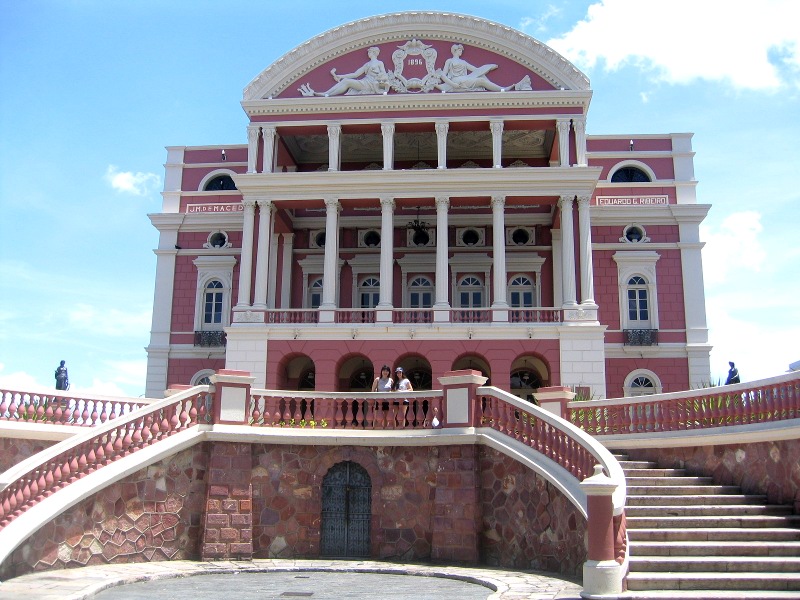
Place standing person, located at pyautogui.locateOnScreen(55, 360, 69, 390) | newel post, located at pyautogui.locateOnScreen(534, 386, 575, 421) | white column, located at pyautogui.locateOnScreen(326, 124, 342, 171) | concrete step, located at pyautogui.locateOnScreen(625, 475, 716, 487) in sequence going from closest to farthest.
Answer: concrete step, located at pyautogui.locateOnScreen(625, 475, 716, 487)
newel post, located at pyautogui.locateOnScreen(534, 386, 575, 421)
standing person, located at pyautogui.locateOnScreen(55, 360, 69, 390)
white column, located at pyautogui.locateOnScreen(326, 124, 342, 171)

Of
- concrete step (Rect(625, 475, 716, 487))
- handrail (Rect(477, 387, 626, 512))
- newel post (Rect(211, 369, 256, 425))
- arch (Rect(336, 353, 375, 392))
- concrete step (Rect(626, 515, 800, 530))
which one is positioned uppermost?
arch (Rect(336, 353, 375, 392))

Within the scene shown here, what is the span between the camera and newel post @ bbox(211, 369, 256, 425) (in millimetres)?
14516

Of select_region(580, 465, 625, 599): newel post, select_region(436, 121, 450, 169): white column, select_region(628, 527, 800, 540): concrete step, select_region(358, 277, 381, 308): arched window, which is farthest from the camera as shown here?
select_region(358, 277, 381, 308): arched window

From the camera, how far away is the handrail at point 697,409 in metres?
12.2

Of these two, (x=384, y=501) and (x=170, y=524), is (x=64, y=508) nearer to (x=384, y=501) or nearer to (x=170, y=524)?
(x=170, y=524)

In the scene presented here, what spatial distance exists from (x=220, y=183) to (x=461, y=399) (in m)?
21.0

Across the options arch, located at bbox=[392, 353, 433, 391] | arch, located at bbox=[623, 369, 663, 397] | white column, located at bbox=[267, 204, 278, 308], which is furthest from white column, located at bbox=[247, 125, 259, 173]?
arch, located at bbox=[623, 369, 663, 397]

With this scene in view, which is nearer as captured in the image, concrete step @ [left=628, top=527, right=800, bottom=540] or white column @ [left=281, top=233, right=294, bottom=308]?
concrete step @ [left=628, top=527, right=800, bottom=540]

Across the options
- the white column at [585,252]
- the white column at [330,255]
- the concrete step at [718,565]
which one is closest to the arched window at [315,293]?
the white column at [330,255]

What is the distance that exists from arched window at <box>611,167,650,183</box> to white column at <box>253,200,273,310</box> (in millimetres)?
12945

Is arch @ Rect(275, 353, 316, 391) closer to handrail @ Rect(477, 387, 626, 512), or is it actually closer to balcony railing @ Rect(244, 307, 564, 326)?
balcony railing @ Rect(244, 307, 564, 326)

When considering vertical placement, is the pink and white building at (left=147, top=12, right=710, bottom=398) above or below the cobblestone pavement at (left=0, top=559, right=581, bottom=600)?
above

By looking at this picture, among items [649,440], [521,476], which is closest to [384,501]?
[521,476]

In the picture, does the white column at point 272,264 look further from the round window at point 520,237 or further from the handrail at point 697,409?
the handrail at point 697,409
